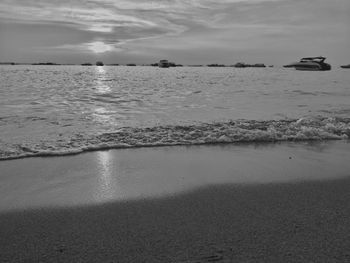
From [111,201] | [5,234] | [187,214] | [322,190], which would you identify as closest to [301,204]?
[322,190]

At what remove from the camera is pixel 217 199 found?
4.61 meters

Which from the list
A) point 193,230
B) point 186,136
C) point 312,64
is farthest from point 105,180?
point 312,64

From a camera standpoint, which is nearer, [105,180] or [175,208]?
[175,208]

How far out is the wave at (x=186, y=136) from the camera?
7414 mm

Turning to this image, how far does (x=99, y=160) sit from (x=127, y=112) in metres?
7.09

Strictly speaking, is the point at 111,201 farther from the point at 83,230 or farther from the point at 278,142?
the point at 278,142

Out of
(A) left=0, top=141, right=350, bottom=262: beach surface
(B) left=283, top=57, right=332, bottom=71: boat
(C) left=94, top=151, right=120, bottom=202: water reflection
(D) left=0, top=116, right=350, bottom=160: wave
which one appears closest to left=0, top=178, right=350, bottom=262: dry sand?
(A) left=0, top=141, right=350, bottom=262: beach surface

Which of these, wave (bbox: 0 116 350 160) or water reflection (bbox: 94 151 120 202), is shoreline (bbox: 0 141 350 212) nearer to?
water reflection (bbox: 94 151 120 202)

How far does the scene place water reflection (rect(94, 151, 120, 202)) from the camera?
4766 millimetres

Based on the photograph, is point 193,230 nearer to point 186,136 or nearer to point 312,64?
point 186,136

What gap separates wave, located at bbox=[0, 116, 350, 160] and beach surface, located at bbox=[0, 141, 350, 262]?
2.10 feet

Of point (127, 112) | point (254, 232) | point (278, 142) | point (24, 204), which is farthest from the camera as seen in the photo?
point (127, 112)

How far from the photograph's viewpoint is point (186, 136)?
8969 mm

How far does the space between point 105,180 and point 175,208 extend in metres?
1.69
